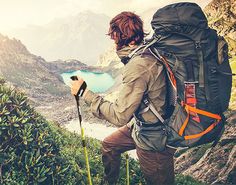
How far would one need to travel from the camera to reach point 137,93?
510 cm

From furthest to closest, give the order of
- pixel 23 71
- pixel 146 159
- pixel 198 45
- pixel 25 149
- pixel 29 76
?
pixel 23 71 → pixel 29 76 → pixel 25 149 → pixel 146 159 → pixel 198 45

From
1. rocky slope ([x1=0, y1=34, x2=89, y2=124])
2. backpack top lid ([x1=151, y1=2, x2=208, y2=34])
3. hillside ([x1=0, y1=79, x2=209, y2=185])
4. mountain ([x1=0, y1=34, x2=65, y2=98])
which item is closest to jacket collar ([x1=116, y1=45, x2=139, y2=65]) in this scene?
backpack top lid ([x1=151, y1=2, x2=208, y2=34])

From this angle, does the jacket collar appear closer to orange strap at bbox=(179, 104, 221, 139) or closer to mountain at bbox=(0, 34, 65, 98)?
orange strap at bbox=(179, 104, 221, 139)

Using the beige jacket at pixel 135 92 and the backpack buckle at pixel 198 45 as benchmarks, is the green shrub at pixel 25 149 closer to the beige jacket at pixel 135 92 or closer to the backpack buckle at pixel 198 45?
the beige jacket at pixel 135 92

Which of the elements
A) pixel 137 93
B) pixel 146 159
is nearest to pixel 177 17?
pixel 137 93

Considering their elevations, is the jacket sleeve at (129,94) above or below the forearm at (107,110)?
above

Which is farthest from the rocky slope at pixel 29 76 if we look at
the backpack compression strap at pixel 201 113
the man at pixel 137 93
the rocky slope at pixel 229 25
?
the backpack compression strap at pixel 201 113

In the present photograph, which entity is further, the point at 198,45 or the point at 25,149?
the point at 25,149

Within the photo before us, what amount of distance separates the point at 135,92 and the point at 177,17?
1.37 m

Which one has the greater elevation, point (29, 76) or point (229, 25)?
point (229, 25)

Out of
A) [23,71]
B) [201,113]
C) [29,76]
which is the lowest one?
[29,76]

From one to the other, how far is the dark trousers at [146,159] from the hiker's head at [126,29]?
1.94m

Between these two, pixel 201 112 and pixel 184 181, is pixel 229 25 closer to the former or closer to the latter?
pixel 184 181

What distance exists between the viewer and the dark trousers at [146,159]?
19.7 feet
